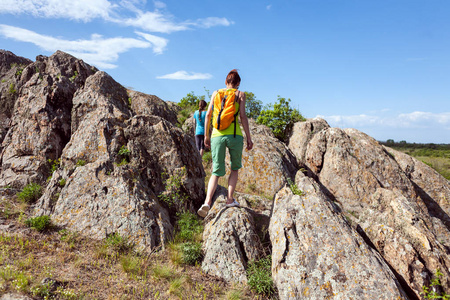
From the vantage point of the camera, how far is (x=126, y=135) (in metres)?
9.54

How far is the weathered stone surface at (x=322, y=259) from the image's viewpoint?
539 centimetres

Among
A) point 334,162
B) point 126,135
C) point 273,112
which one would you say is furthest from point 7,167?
point 273,112

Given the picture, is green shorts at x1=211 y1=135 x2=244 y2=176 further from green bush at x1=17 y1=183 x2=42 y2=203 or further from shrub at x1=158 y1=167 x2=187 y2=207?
green bush at x1=17 y1=183 x2=42 y2=203

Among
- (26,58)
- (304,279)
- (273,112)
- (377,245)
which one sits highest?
(26,58)

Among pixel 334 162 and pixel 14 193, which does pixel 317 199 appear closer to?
pixel 334 162

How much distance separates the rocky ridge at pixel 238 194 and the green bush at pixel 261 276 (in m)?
0.19

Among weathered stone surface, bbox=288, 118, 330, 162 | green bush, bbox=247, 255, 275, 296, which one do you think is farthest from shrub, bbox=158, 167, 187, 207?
weathered stone surface, bbox=288, 118, 330, 162

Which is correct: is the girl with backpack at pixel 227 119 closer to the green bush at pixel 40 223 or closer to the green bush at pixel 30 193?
the green bush at pixel 40 223

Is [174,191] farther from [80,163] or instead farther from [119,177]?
A: [80,163]

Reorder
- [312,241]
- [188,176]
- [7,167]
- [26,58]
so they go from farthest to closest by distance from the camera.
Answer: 1. [26,58]
2. [7,167]
3. [188,176]
4. [312,241]

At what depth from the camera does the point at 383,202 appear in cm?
827

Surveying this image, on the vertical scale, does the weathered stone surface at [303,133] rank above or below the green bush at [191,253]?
above

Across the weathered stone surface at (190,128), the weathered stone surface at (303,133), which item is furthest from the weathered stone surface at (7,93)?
the weathered stone surface at (303,133)

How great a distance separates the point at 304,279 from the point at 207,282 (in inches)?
84.1
